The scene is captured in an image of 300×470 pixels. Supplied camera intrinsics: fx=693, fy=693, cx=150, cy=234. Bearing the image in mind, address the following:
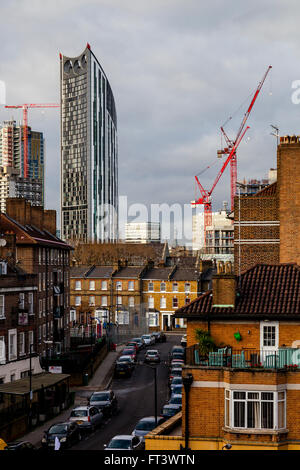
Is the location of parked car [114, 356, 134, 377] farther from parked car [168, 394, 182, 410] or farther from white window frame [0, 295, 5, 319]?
parked car [168, 394, 182, 410]

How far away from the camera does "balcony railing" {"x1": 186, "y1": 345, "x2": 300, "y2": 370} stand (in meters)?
26.7

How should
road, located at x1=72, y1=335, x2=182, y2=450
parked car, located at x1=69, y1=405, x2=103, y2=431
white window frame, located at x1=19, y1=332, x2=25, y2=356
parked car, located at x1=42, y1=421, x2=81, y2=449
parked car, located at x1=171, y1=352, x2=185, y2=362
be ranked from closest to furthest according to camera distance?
parked car, located at x1=42, y1=421, x2=81, y2=449 → road, located at x1=72, y1=335, x2=182, y2=450 → parked car, located at x1=69, y1=405, x2=103, y2=431 → white window frame, located at x1=19, y1=332, x2=25, y2=356 → parked car, located at x1=171, y1=352, x2=185, y2=362

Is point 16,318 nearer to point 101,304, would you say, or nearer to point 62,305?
point 62,305

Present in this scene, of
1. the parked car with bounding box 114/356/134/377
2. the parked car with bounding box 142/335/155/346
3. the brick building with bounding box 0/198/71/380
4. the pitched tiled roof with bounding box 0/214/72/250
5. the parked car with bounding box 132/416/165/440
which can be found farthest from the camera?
the parked car with bounding box 142/335/155/346

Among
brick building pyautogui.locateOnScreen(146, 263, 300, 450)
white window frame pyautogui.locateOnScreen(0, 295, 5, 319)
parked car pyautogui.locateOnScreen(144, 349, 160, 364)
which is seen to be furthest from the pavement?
brick building pyautogui.locateOnScreen(146, 263, 300, 450)

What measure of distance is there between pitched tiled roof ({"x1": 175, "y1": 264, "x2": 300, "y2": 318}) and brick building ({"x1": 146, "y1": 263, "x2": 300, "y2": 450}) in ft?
0.13

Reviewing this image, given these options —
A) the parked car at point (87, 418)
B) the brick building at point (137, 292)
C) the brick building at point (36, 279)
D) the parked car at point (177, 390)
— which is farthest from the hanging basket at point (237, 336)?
the brick building at point (137, 292)

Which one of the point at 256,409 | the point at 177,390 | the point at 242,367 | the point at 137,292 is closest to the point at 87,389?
the point at 177,390

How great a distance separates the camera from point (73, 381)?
6009cm

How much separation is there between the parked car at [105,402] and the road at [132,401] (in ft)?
1.63

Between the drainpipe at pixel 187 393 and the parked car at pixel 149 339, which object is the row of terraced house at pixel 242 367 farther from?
the parked car at pixel 149 339

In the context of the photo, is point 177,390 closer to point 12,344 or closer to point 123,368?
point 12,344

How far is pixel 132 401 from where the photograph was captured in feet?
173

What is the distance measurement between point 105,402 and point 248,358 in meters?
21.7
